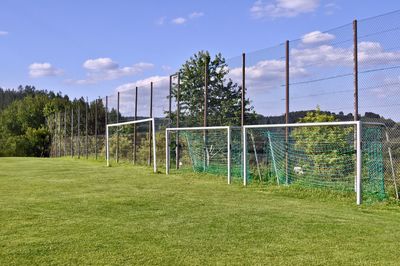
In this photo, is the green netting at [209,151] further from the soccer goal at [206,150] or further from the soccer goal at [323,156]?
the soccer goal at [323,156]

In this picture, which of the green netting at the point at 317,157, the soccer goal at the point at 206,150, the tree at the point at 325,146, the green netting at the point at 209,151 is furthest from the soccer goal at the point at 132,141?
the tree at the point at 325,146

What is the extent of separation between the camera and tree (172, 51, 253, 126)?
13.3 meters

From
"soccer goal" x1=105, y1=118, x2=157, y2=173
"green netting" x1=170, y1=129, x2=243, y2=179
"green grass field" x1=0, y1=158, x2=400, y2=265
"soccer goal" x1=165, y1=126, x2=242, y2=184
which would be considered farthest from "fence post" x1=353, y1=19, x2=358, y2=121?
"soccer goal" x1=105, y1=118, x2=157, y2=173

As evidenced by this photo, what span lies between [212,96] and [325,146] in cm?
579

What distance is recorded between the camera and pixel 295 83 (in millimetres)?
10703

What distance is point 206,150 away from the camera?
1417cm

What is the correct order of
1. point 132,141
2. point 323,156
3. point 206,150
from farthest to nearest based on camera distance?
point 132,141
point 206,150
point 323,156

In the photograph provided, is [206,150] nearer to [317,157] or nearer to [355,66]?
[317,157]

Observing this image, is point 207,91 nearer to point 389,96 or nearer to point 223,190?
point 223,190

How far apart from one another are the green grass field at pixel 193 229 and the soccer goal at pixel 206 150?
11.1 feet

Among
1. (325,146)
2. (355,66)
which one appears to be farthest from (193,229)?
(355,66)

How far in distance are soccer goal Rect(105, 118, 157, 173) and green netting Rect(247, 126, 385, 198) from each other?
652 centimetres

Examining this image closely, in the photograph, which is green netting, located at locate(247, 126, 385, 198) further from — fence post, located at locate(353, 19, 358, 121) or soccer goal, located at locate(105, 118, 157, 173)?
soccer goal, located at locate(105, 118, 157, 173)

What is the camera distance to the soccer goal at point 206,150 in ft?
40.7
